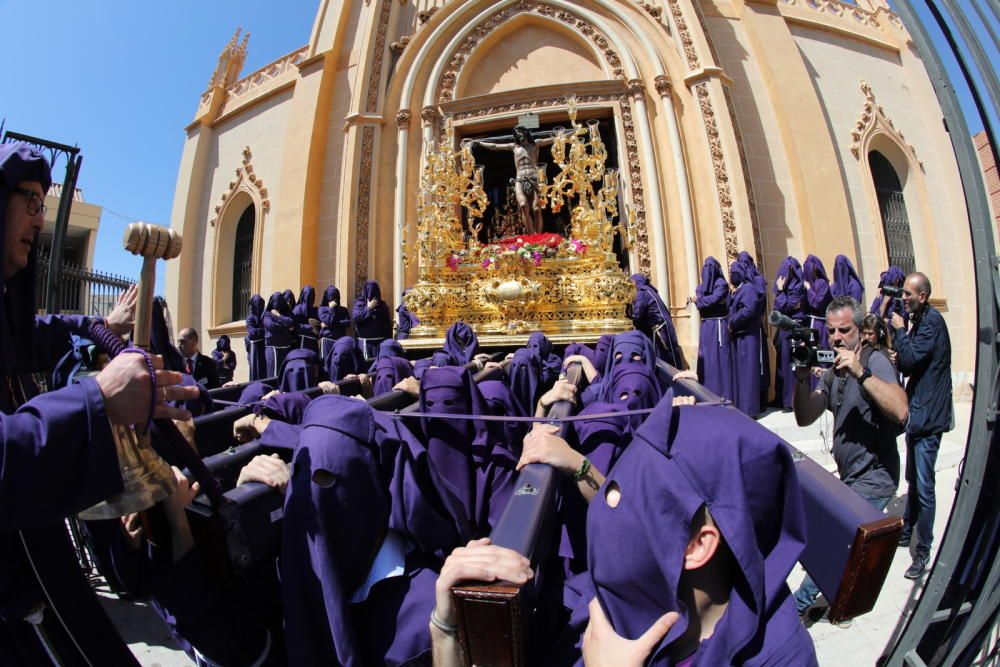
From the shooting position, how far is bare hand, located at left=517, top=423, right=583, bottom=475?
193 centimetres

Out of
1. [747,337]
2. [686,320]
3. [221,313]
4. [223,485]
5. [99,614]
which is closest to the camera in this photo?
[99,614]

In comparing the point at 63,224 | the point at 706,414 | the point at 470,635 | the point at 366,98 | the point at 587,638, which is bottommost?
the point at 587,638

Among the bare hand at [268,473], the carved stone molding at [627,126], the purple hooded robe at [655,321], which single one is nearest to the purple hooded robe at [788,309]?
the purple hooded robe at [655,321]

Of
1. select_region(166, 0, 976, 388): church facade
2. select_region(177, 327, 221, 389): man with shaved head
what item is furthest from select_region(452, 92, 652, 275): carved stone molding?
select_region(177, 327, 221, 389): man with shaved head

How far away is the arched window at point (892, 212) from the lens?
10844 mm

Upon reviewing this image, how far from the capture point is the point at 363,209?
10.8 metres

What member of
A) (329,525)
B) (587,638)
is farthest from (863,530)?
(329,525)

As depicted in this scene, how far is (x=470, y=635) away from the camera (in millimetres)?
1084

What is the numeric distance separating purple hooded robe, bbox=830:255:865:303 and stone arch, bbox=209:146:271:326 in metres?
11.5

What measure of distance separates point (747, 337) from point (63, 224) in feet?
25.6

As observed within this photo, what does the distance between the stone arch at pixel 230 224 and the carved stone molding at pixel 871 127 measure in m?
12.6

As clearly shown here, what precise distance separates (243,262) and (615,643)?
14.0 meters

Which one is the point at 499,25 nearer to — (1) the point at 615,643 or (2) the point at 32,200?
(2) the point at 32,200

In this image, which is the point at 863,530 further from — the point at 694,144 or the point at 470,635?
the point at 694,144
